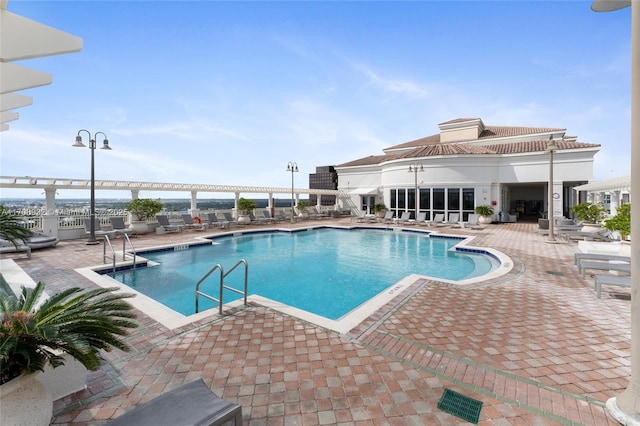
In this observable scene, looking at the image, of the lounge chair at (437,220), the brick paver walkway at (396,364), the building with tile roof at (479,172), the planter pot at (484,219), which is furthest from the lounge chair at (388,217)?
the brick paver walkway at (396,364)

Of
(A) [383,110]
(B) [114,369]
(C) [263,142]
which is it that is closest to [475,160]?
(A) [383,110]

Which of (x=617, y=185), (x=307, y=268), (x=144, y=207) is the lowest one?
(x=307, y=268)

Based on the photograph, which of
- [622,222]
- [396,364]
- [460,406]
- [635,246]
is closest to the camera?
[635,246]

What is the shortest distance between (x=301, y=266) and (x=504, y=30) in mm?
12116

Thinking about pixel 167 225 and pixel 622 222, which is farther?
pixel 167 225

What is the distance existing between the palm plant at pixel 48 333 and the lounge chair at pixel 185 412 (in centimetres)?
59

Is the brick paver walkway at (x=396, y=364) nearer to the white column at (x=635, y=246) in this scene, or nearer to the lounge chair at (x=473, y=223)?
the white column at (x=635, y=246)

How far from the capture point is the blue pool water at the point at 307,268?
792 cm

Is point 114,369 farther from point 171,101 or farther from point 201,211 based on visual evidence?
point 201,211

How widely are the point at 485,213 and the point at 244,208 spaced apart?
1888 centimetres

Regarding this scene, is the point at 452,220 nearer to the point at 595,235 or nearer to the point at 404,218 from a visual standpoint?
the point at 404,218

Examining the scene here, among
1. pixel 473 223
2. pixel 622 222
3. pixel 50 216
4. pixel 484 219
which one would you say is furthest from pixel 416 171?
pixel 50 216

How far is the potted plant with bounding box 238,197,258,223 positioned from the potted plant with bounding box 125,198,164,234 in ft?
21.3

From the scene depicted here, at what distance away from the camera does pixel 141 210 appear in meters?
16.5
